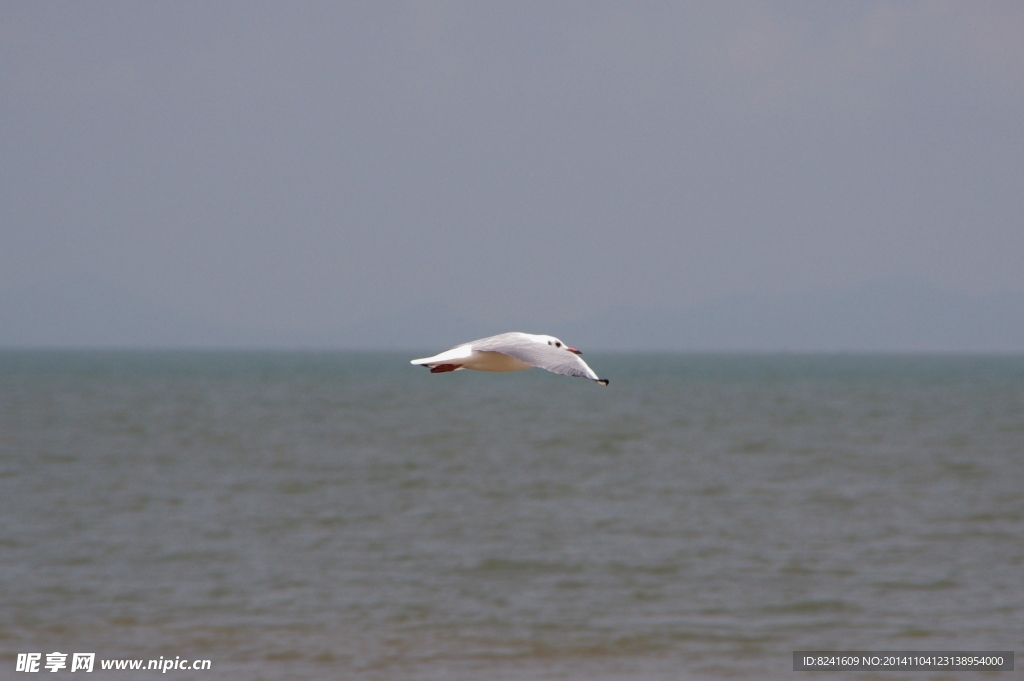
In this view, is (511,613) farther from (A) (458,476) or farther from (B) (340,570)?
(A) (458,476)

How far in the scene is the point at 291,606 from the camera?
63.2 ft

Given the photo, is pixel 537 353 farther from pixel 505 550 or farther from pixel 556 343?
pixel 505 550

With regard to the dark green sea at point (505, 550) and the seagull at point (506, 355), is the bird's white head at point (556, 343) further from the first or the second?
the dark green sea at point (505, 550)

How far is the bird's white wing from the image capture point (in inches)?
243

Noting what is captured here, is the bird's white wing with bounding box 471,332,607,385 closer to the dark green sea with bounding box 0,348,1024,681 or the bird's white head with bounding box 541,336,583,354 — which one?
the bird's white head with bounding box 541,336,583,354

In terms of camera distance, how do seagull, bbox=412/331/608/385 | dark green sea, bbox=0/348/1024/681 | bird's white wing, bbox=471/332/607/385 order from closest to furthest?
bird's white wing, bbox=471/332/607/385, seagull, bbox=412/331/608/385, dark green sea, bbox=0/348/1024/681

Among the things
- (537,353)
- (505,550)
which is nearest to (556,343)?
(537,353)

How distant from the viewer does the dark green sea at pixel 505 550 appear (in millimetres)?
17266

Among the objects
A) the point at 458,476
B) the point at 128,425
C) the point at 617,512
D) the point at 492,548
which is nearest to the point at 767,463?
the point at 458,476

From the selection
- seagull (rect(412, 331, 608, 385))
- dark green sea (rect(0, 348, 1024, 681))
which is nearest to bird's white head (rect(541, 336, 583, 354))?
seagull (rect(412, 331, 608, 385))

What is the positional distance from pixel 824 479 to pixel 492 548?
1548 cm

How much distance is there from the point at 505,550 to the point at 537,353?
58.9 ft

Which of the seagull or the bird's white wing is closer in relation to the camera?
the bird's white wing

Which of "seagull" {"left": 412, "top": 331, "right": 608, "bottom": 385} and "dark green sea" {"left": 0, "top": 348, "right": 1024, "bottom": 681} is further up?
"seagull" {"left": 412, "top": 331, "right": 608, "bottom": 385}
